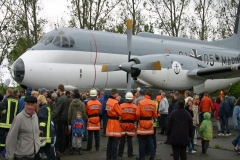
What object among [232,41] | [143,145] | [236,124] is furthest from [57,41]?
[232,41]

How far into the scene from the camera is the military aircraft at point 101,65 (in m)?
15.6

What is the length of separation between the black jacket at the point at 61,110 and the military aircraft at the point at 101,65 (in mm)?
5560

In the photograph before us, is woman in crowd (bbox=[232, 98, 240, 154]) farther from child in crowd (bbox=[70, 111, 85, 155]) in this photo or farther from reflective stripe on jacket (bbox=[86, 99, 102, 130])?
child in crowd (bbox=[70, 111, 85, 155])

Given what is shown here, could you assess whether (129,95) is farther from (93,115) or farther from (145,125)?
(93,115)

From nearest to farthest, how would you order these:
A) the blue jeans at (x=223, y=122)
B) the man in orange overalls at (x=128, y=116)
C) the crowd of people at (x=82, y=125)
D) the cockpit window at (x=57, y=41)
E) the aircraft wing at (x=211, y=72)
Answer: the crowd of people at (x=82, y=125) < the man in orange overalls at (x=128, y=116) < the blue jeans at (x=223, y=122) < the cockpit window at (x=57, y=41) < the aircraft wing at (x=211, y=72)

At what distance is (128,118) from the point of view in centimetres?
928

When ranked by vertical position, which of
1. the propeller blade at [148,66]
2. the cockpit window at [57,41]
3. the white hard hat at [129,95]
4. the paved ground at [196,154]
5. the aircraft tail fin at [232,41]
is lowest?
the paved ground at [196,154]

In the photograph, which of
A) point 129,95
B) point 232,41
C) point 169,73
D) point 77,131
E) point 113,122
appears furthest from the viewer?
point 232,41

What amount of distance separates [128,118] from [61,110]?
2.03 meters

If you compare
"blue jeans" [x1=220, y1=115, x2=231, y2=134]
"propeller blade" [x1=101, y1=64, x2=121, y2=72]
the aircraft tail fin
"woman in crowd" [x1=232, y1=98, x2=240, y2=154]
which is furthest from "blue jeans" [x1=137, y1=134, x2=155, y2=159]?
the aircraft tail fin

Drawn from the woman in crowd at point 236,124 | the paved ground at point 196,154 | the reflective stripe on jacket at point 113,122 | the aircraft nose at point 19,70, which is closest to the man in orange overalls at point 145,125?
the reflective stripe on jacket at point 113,122

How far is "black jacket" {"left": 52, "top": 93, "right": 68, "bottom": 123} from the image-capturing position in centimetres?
993

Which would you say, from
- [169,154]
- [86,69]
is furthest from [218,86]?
[169,154]

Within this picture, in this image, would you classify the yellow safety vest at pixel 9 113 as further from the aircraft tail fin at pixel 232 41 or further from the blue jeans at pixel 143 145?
the aircraft tail fin at pixel 232 41
